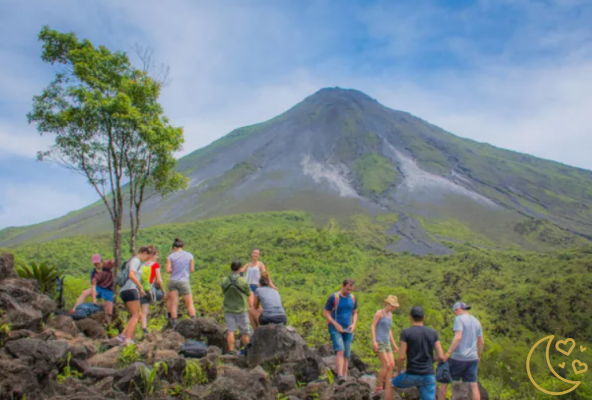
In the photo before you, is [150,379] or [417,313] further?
[417,313]

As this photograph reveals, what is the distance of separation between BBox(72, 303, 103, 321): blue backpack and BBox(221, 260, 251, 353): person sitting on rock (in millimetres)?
2856

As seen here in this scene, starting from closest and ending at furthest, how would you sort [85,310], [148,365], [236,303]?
[148,365], [236,303], [85,310]

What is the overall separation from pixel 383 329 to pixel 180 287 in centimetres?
402

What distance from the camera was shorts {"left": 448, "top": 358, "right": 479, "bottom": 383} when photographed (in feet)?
19.1

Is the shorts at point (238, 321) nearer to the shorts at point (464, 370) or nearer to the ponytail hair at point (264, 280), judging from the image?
the ponytail hair at point (264, 280)

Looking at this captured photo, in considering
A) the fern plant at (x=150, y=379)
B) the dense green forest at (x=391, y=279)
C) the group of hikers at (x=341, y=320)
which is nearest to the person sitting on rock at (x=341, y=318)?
the group of hikers at (x=341, y=320)

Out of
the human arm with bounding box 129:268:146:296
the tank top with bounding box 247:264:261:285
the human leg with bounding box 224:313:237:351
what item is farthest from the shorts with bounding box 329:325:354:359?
the human arm with bounding box 129:268:146:296

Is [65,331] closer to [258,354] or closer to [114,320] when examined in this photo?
[114,320]

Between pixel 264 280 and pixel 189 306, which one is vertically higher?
pixel 264 280

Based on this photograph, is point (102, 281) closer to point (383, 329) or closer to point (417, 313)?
point (383, 329)

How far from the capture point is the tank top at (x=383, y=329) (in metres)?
6.48

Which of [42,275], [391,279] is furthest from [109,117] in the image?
[391,279]

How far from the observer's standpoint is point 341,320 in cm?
662

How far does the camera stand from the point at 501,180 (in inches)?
3103
